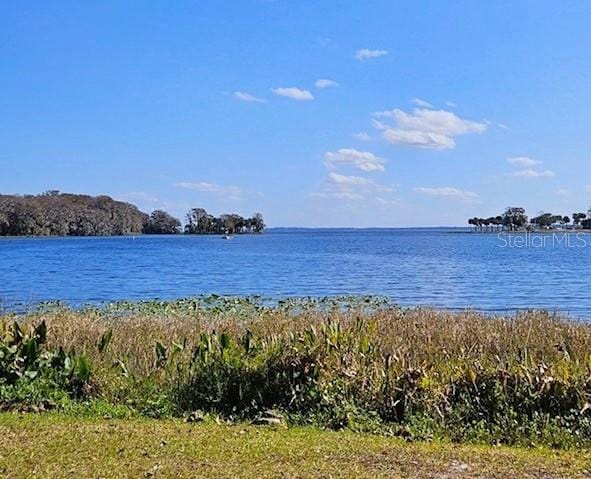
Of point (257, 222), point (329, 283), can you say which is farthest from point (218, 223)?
point (329, 283)

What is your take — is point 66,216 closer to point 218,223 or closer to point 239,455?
point 218,223

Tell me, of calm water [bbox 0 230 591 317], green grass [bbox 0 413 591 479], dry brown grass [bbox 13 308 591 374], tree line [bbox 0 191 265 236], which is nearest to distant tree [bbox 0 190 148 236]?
tree line [bbox 0 191 265 236]

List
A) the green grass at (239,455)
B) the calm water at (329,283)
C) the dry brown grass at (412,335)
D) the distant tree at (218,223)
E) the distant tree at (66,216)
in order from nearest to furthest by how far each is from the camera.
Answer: the green grass at (239,455), the dry brown grass at (412,335), the calm water at (329,283), the distant tree at (66,216), the distant tree at (218,223)

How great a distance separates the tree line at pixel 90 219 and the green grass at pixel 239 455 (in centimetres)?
14080

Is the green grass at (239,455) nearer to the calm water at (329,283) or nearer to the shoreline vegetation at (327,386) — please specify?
the shoreline vegetation at (327,386)

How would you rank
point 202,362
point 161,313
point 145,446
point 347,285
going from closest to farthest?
point 145,446, point 202,362, point 161,313, point 347,285

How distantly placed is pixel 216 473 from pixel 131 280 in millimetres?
35285

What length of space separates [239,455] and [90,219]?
537 ft

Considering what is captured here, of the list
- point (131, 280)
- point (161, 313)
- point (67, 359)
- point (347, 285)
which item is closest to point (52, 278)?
point (131, 280)

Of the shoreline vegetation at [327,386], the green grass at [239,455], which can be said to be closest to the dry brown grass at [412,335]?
the shoreline vegetation at [327,386]

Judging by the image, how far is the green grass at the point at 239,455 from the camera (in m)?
5.11

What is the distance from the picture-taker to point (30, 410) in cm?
711

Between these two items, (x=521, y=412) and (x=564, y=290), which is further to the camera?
(x=564, y=290)

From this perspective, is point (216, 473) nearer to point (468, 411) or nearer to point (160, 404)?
point (160, 404)
